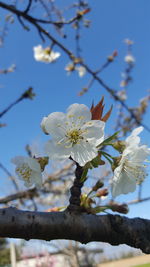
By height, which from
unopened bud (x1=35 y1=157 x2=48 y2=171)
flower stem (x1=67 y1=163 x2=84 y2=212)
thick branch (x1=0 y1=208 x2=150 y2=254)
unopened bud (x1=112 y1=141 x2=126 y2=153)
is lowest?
thick branch (x1=0 y1=208 x2=150 y2=254)

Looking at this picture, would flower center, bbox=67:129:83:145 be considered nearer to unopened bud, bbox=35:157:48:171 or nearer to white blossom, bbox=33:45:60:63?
unopened bud, bbox=35:157:48:171

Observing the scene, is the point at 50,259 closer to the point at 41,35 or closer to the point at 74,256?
the point at 74,256

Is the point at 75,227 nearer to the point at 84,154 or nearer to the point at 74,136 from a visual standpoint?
the point at 84,154

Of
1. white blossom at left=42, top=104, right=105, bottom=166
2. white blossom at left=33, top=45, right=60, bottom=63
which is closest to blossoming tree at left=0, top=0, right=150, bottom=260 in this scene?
white blossom at left=42, top=104, right=105, bottom=166

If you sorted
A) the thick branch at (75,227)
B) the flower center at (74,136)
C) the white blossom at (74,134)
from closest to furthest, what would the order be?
the thick branch at (75,227)
the white blossom at (74,134)
the flower center at (74,136)

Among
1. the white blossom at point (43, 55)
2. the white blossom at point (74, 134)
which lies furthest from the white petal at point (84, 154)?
the white blossom at point (43, 55)

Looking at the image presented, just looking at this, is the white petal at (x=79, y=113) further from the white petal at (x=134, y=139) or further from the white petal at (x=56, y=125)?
the white petal at (x=134, y=139)
